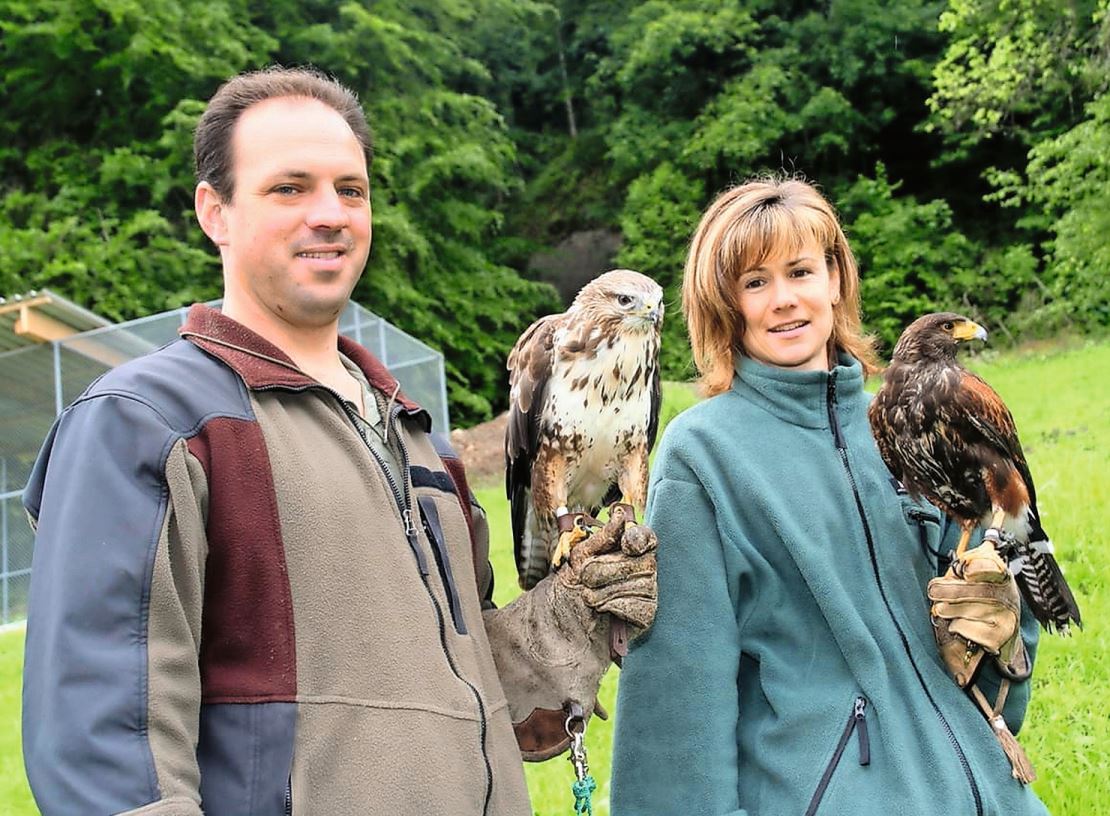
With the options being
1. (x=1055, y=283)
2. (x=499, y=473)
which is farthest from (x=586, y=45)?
(x=499, y=473)

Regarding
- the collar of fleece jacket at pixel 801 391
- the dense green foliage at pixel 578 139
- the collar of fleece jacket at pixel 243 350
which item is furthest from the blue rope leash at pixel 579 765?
the dense green foliage at pixel 578 139

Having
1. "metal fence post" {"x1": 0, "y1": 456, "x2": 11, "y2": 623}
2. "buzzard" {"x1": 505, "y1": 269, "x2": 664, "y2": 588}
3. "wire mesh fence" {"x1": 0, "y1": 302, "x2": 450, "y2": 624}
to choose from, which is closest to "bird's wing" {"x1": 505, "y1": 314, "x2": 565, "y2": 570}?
"buzzard" {"x1": 505, "y1": 269, "x2": 664, "y2": 588}

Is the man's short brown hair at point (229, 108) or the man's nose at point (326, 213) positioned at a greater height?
the man's short brown hair at point (229, 108)

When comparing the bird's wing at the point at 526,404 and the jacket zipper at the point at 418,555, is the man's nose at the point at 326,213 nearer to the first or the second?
the jacket zipper at the point at 418,555

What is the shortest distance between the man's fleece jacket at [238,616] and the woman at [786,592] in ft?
1.27

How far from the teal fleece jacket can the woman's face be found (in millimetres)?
52

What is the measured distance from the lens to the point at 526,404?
9.68 feet

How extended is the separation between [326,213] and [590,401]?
1163mm

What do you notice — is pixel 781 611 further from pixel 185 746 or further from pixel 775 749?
pixel 185 746

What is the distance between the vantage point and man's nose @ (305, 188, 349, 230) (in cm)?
183

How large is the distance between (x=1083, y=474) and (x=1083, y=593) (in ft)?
7.11

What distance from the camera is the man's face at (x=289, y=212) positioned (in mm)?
1823

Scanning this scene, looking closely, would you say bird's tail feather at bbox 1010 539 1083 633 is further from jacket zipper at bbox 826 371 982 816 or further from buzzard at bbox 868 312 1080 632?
jacket zipper at bbox 826 371 982 816

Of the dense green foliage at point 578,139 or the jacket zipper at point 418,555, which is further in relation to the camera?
the dense green foliage at point 578,139
